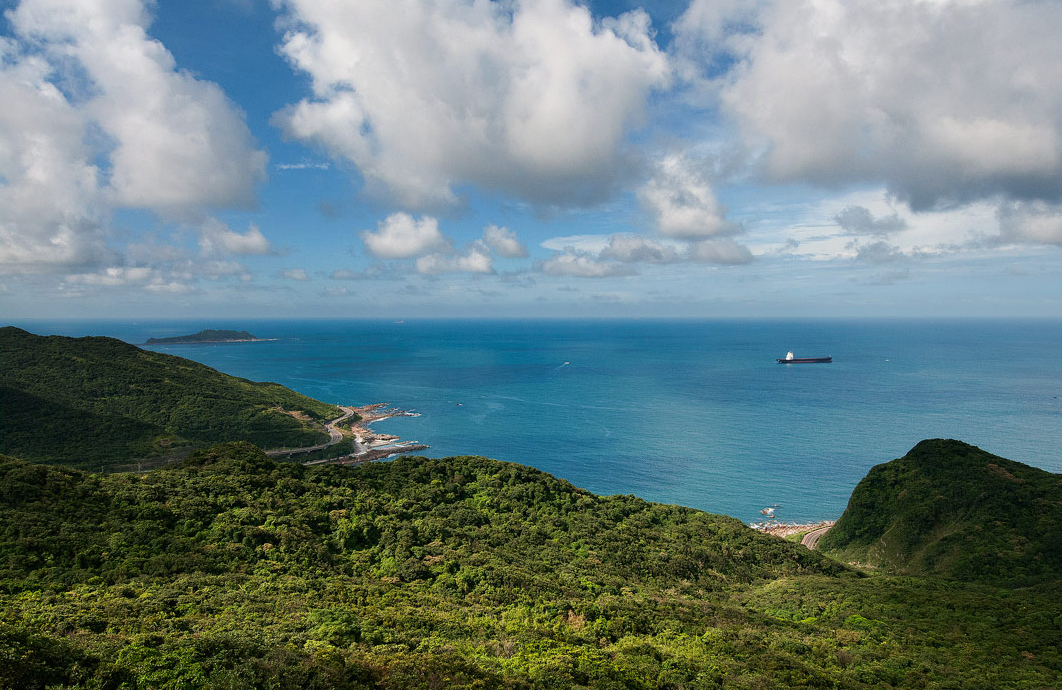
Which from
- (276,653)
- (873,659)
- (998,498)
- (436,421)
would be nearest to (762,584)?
(873,659)

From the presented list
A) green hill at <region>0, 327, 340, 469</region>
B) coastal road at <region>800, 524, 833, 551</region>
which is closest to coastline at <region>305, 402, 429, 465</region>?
green hill at <region>0, 327, 340, 469</region>

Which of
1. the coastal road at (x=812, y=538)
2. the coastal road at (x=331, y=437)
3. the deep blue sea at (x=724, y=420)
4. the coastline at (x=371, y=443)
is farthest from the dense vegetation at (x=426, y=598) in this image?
the coastal road at (x=331, y=437)

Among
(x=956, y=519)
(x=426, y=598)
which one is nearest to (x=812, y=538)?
(x=956, y=519)

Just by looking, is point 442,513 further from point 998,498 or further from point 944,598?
point 998,498

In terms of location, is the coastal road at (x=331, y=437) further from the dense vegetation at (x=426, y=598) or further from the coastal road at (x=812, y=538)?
the coastal road at (x=812, y=538)

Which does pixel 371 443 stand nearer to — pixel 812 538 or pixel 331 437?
pixel 331 437

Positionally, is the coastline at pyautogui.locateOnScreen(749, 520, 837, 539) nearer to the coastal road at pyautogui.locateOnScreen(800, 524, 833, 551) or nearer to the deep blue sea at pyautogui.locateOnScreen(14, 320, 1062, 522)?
the coastal road at pyautogui.locateOnScreen(800, 524, 833, 551)
